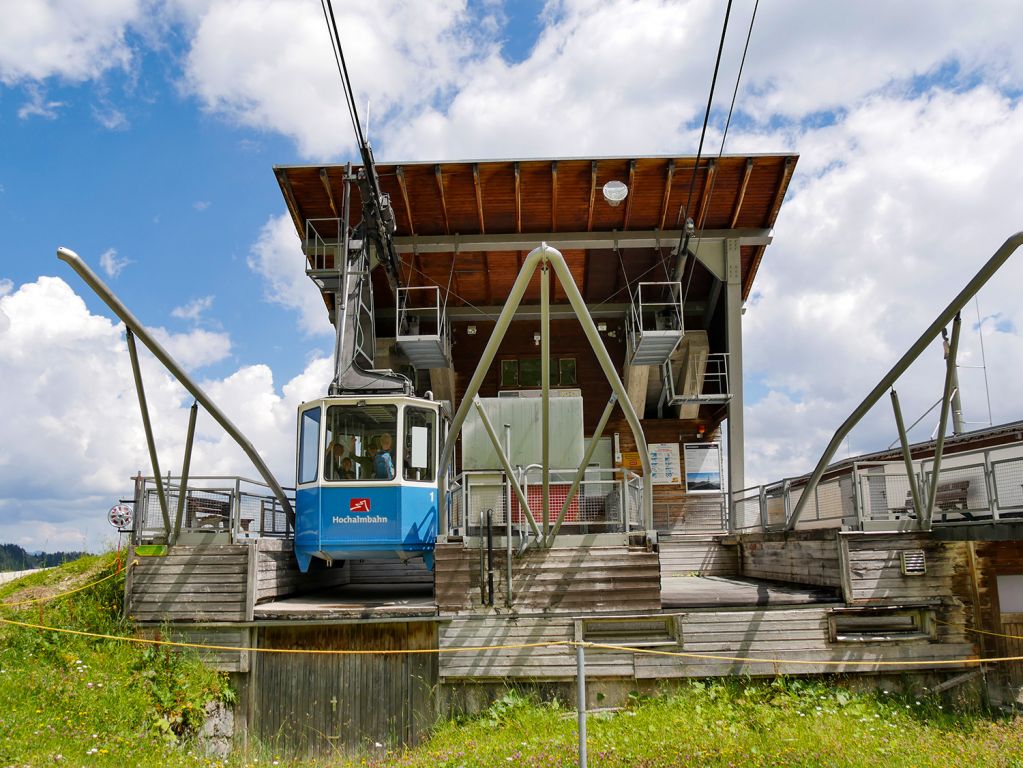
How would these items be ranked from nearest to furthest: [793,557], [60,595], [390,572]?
1. [60,595]
2. [793,557]
3. [390,572]

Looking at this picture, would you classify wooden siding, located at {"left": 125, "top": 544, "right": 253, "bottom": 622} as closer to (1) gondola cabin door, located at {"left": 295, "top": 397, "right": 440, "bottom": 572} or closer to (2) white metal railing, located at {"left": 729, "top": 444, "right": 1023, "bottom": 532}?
(1) gondola cabin door, located at {"left": 295, "top": 397, "right": 440, "bottom": 572}

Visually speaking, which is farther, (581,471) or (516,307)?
(581,471)

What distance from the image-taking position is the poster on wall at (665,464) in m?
24.2

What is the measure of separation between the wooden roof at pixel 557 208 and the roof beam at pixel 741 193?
0.12 ft

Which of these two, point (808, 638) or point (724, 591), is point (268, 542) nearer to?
point (724, 591)

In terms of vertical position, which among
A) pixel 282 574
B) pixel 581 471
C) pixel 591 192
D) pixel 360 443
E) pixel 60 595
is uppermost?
pixel 591 192

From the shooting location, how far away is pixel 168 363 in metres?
10.6

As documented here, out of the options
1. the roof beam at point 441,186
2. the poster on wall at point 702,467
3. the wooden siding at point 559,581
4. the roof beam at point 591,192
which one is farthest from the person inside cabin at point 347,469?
the poster on wall at point 702,467

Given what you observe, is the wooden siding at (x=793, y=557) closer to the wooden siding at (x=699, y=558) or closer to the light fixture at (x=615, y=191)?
the wooden siding at (x=699, y=558)

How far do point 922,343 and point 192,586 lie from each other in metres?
11.1

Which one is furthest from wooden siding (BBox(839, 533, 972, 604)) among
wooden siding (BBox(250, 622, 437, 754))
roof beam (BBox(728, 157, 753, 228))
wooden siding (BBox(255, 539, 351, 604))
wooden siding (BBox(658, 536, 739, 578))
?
roof beam (BBox(728, 157, 753, 228))

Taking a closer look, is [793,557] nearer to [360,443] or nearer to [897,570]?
[897,570]

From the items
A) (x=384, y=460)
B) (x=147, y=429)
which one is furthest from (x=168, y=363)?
(x=384, y=460)

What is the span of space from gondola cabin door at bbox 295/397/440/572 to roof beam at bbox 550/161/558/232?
29.3 feet
